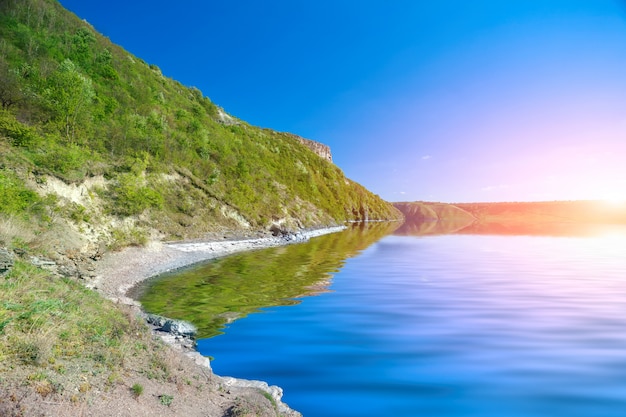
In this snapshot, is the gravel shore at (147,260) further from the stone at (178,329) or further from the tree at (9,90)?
the tree at (9,90)

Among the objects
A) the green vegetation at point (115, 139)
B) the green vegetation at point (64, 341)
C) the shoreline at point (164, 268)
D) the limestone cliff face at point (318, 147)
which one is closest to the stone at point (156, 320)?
the shoreline at point (164, 268)

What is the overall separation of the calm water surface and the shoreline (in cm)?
79

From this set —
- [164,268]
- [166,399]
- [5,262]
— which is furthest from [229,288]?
[166,399]

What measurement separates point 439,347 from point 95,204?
28.3 m

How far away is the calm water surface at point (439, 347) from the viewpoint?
8648mm

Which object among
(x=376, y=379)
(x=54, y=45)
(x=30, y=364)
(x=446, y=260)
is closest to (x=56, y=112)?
(x=54, y=45)

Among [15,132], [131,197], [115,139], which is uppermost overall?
[115,139]

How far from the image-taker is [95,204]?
93.6ft

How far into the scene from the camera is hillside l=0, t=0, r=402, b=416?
6781mm

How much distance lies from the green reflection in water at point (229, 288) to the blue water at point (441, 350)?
1.35 meters

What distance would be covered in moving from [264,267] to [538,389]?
2245 centimetres

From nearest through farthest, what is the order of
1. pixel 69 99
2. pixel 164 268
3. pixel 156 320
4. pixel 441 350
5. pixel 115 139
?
pixel 441 350 → pixel 156 320 → pixel 164 268 → pixel 69 99 → pixel 115 139

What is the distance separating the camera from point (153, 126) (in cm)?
4638

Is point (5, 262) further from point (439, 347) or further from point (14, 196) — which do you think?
point (439, 347)
